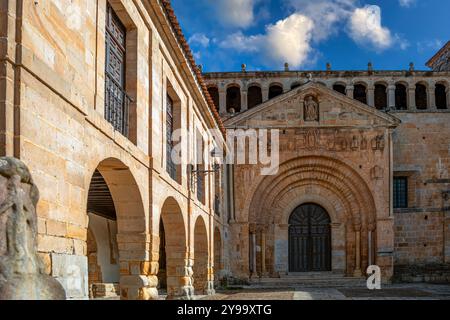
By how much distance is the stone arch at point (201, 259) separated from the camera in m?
18.6

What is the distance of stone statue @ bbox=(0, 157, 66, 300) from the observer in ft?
14.0

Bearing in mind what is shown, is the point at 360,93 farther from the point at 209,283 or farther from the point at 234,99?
the point at 209,283

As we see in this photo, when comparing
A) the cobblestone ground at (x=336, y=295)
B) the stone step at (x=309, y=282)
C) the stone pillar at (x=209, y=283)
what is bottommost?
the stone step at (x=309, y=282)

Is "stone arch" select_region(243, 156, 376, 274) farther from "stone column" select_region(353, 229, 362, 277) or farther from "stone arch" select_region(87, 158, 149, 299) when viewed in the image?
"stone arch" select_region(87, 158, 149, 299)

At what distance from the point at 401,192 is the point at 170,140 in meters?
15.8

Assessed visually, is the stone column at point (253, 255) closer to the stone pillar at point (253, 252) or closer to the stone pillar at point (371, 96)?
the stone pillar at point (253, 252)

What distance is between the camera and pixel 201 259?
61.3 ft

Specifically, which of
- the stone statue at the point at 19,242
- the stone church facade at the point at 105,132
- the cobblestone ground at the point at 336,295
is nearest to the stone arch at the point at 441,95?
the cobblestone ground at the point at 336,295

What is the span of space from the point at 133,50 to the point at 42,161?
4.64 metres

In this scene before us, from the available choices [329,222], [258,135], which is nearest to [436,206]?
[329,222]

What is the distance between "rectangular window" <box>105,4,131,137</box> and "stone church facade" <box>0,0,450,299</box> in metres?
0.04

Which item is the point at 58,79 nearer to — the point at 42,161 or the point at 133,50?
the point at 42,161

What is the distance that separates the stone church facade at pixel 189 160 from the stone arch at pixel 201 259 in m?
0.04
